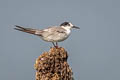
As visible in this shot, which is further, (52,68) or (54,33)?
(54,33)

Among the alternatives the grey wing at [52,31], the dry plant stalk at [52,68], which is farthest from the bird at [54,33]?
the dry plant stalk at [52,68]

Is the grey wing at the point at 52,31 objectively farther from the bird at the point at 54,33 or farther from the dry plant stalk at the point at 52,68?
the dry plant stalk at the point at 52,68

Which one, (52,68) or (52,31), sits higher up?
(52,31)

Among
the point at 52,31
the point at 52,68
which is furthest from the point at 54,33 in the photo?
the point at 52,68

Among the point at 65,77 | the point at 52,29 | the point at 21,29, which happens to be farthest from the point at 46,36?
the point at 65,77

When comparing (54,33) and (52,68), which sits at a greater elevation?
(54,33)

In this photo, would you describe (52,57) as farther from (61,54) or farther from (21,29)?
(21,29)

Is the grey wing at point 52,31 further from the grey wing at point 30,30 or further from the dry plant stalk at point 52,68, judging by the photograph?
the dry plant stalk at point 52,68

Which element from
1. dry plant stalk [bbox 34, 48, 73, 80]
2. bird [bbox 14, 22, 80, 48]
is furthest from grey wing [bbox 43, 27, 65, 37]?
dry plant stalk [bbox 34, 48, 73, 80]

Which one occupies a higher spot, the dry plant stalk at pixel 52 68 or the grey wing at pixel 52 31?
the grey wing at pixel 52 31

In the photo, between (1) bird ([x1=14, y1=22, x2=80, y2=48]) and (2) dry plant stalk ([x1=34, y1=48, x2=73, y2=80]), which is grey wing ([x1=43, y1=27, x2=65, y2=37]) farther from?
(2) dry plant stalk ([x1=34, y1=48, x2=73, y2=80])

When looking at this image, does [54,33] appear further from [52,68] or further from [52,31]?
[52,68]

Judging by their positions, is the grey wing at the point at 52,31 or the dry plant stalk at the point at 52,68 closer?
the dry plant stalk at the point at 52,68

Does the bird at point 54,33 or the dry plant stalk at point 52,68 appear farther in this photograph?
the bird at point 54,33
